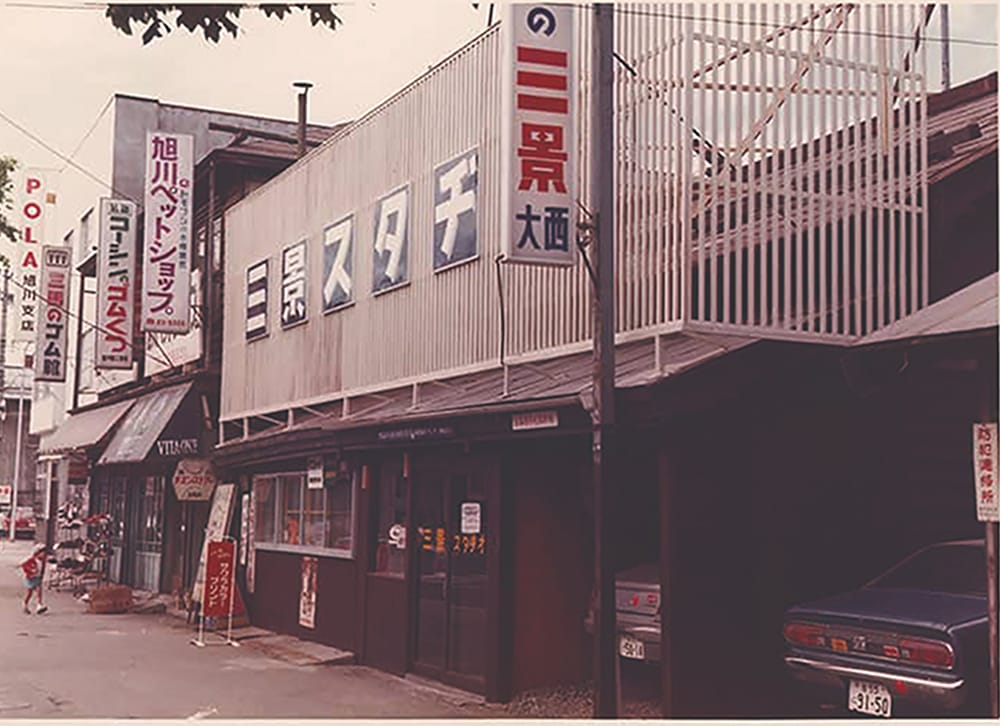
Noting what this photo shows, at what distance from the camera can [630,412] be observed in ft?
34.9

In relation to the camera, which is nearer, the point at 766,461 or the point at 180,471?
the point at 766,461

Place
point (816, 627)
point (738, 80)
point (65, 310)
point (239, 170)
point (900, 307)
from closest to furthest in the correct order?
point (816, 627), point (738, 80), point (900, 307), point (239, 170), point (65, 310)

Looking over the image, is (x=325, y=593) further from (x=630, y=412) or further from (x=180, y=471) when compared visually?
(x=630, y=412)

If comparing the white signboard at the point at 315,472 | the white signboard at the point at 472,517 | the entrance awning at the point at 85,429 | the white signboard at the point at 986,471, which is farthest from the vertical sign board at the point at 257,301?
the white signboard at the point at 986,471

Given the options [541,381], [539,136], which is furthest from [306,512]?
[539,136]

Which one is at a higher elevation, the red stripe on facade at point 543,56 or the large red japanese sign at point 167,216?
the large red japanese sign at point 167,216

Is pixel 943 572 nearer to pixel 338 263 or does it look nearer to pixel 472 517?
pixel 472 517

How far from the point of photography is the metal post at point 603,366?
9156 millimetres

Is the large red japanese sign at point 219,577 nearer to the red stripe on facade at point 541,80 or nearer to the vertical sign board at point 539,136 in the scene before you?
the vertical sign board at point 539,136

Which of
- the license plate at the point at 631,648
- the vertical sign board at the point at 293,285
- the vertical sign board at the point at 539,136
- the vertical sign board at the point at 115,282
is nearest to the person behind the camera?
the vertical sign board at the point at 539,136

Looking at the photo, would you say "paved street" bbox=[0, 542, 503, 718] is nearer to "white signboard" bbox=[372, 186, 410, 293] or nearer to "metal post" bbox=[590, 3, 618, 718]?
"metal post" bbox=[590, 3, 618, 718]

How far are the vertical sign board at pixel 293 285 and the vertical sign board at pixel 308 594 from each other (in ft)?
11.5

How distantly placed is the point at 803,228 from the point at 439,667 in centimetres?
613

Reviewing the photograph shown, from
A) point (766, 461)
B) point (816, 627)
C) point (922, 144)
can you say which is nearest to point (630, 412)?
point (766, 461)
